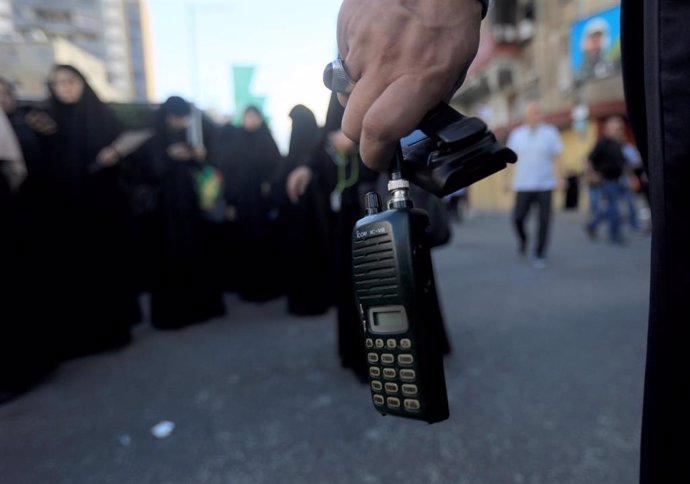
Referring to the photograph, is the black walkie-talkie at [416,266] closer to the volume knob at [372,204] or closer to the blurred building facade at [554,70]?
the volume knob at [372,204]

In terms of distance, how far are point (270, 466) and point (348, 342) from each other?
3.04ft

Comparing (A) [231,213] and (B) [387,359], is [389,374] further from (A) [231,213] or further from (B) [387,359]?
(A) [231,213]

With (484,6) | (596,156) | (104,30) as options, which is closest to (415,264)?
(484,6)

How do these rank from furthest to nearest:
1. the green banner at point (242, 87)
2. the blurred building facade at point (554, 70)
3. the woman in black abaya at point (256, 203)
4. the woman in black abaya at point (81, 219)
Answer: the blurred building facade at point (554, 70)
the green banner at point (242, 87)
the woman in black abaya at point (256, 203)
the woman in black abaya at point (81, 219)

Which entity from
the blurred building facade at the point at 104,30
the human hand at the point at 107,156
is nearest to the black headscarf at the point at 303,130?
the human hand at the point at 107,156

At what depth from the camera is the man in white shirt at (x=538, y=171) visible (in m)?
5.52

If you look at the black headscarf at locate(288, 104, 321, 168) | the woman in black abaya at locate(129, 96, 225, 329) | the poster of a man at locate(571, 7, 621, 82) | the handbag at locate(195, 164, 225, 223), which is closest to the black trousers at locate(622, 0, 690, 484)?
the black headscarf at locate(288, 104, 321, 168)

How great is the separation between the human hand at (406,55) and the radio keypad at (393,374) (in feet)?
1.04

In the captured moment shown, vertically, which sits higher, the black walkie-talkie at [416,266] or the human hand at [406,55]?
the human hand at [406,55]

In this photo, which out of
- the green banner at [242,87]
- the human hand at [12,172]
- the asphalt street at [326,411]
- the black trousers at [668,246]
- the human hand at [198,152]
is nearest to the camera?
the black trousers at [668,246]

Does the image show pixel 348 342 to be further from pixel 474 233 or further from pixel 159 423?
pixel 474 233

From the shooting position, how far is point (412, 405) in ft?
2.43

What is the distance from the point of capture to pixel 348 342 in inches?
101

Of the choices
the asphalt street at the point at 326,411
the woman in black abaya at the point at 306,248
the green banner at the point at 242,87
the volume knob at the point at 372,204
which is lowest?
the asphalt street at the point at 326,411
